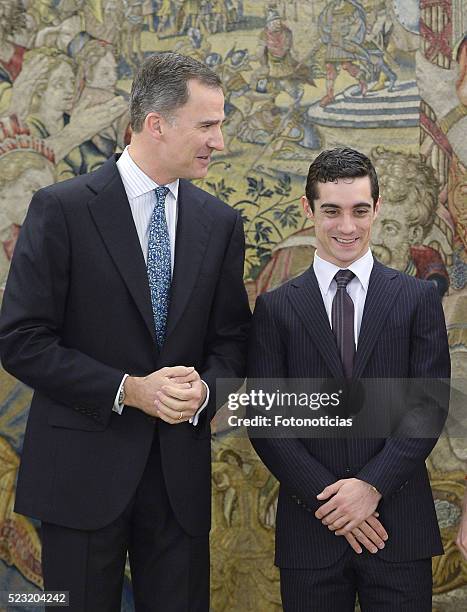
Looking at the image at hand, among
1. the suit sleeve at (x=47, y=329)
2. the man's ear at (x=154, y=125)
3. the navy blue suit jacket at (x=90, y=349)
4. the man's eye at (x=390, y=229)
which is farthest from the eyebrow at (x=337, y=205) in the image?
the man's eye at (x=390, y=229)

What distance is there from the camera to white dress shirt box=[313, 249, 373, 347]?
116 inches

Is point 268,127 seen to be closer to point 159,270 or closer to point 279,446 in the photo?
point 159,270

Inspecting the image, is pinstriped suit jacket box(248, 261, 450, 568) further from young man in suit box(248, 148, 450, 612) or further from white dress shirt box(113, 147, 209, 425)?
white dress shirt box(113, 147, 209, 425)

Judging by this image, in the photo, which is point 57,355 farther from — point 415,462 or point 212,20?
point 212,20

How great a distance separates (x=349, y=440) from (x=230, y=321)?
54cm

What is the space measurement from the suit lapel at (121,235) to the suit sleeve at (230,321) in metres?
0.25

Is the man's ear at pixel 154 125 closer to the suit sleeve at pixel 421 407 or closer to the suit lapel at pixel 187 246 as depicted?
the suit lapel at pixel 187 246

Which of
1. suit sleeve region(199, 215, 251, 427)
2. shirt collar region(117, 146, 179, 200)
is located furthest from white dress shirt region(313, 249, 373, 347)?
shirt collar region(117, 146, 179, 200)

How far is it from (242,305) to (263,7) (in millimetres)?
1528

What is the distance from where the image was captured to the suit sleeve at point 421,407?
Result: 277 centimetres

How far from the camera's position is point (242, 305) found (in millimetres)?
3090

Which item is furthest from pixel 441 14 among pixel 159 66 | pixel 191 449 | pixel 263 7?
pixel 191 449

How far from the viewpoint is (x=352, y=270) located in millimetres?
2955

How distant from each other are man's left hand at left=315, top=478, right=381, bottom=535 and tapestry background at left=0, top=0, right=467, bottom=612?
1.32 meters
